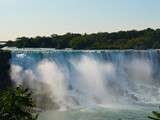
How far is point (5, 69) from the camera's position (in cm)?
4684

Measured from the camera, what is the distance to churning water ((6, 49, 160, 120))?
4507 cm

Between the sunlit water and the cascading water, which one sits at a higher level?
the cascading water

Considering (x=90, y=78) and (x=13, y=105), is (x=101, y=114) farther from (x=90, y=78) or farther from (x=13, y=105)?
(x=13, y=105)

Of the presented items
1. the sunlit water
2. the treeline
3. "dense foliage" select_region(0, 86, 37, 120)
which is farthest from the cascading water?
"dense foliage" select_region(0, 86, 37, 120)

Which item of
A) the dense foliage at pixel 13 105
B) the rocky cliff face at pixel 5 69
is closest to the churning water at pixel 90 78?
the rocky cliff face at pixel 5 69

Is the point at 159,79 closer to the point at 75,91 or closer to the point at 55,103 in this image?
the point at 75,91

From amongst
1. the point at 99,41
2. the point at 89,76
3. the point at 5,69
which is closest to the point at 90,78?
the point at 89,76

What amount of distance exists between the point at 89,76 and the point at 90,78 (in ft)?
0.70

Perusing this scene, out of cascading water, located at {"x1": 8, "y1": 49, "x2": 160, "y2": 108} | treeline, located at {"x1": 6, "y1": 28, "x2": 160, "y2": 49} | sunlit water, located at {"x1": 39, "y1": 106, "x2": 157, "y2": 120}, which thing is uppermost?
treeline, located at {"x1": 6, "y1": 28, "x2": 160, "y2": 49}

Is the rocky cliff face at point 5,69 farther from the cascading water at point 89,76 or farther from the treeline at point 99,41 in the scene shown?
the treeline at point 99,41

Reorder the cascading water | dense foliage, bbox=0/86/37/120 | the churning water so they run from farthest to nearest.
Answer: the cascading water
the churning water
dense foliage, bbox=0/86/37/120

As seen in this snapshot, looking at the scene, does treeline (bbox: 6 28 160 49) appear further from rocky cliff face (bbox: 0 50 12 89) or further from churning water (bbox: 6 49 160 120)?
rocky cliff face (bbox: 0 50 12 89)

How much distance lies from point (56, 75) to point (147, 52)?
1412 cm

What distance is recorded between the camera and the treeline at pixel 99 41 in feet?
251
